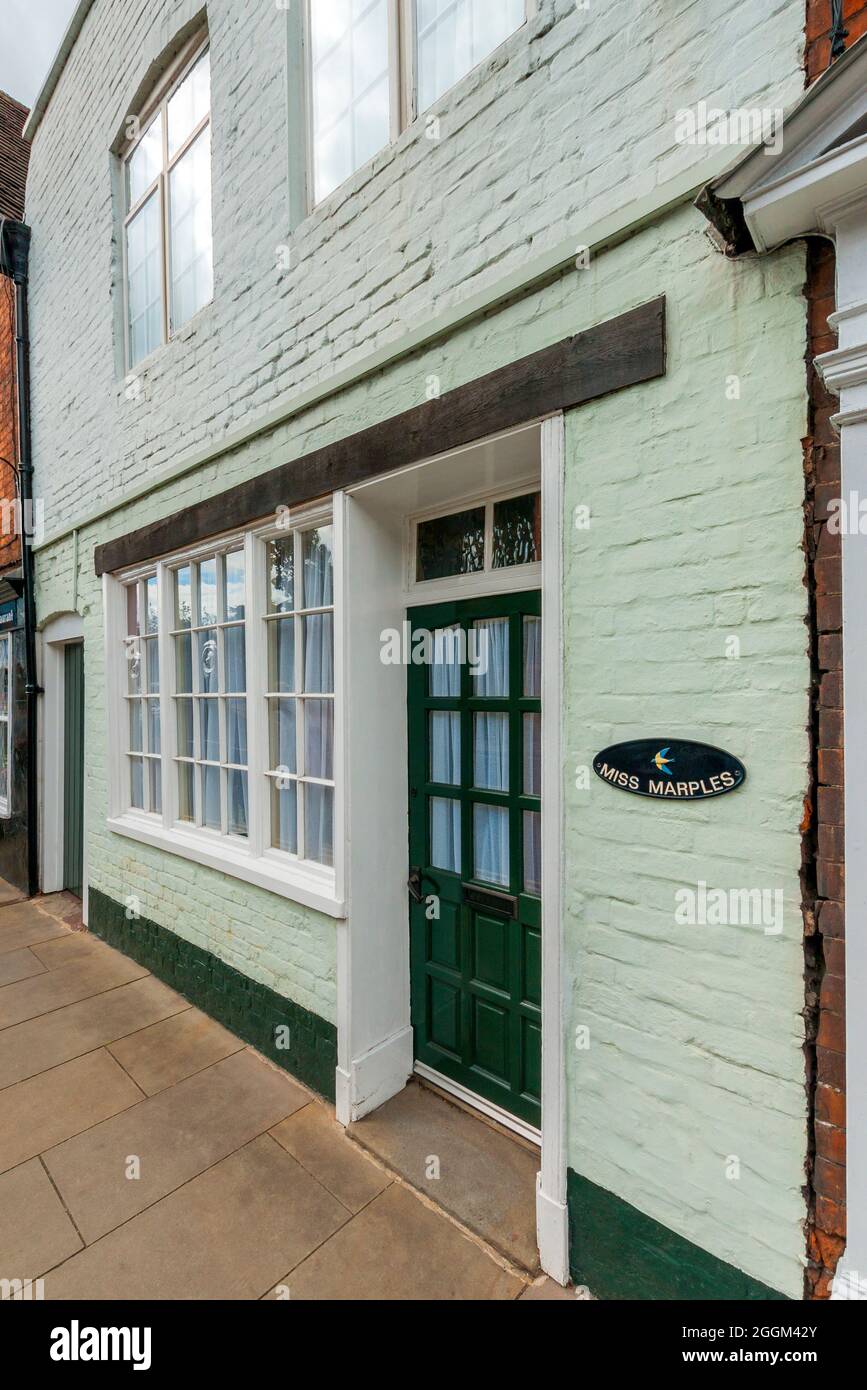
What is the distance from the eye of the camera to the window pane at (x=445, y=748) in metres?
3.18

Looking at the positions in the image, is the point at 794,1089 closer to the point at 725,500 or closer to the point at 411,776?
the point at 725,500

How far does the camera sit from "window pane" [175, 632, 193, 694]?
4590mm

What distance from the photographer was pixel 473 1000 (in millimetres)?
3111

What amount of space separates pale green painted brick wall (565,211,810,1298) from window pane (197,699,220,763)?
2852mm

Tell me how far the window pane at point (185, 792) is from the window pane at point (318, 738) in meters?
1.50

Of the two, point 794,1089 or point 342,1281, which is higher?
point 794,1089

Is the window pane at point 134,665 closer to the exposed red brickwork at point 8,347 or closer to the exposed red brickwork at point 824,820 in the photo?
the exposed red brickwork at point 8,347

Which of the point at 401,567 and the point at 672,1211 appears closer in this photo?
the point at 672,1211

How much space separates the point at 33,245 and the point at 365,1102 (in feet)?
27.6

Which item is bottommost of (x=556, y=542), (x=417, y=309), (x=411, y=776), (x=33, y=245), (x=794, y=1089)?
(x=794, y=1089)

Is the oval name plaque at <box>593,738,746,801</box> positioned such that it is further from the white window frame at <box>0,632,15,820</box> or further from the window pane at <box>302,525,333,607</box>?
the white window frame at <box>0,632,15,820</box>

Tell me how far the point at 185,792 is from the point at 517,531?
3222mm

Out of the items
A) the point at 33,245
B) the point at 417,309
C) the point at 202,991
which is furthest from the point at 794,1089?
the point at 33,245
